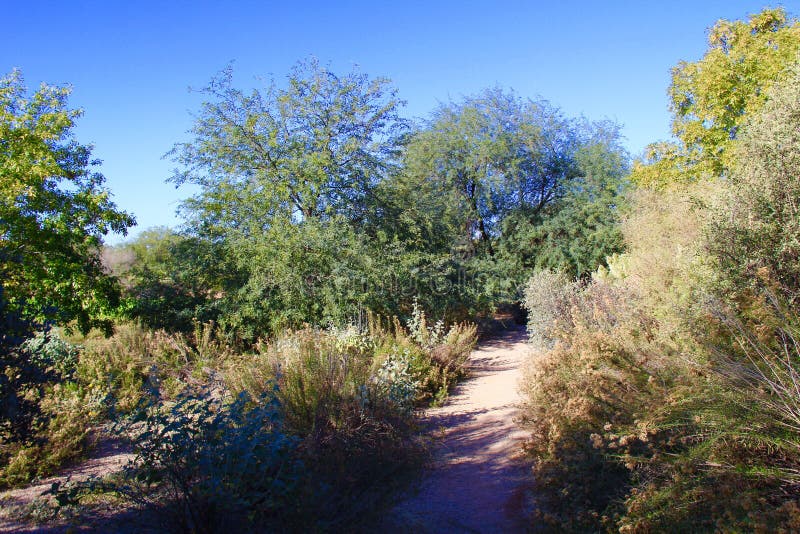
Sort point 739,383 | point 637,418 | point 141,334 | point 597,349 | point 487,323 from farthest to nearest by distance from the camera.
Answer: point 487,323 → point 141,334 → point 597,349 → point 637,418 → point 739,383

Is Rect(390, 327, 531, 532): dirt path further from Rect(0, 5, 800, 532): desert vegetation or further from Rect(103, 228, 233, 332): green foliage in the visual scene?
Rect(103, 228, 233, 332): green foliage

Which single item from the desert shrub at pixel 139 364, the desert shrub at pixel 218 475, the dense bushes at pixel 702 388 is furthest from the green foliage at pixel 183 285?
the desert shrub at pixel 218 475

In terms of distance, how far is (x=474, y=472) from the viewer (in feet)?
17.1

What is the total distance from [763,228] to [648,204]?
32.0ft

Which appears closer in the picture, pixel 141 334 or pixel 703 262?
pixel 703 262

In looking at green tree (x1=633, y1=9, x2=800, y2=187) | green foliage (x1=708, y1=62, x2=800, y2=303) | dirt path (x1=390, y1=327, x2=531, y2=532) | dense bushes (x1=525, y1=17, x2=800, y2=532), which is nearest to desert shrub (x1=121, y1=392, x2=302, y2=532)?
dirt path (x1=390, y1=327, x2=531, y2=532)

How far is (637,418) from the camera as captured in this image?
392cm

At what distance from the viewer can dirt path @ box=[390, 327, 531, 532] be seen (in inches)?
163

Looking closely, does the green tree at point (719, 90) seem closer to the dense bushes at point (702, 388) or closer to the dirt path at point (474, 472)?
the dense bushes at point (702, 388)

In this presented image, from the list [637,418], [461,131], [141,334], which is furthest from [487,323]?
[637,418]

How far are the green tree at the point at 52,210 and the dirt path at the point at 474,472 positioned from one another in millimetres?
5827

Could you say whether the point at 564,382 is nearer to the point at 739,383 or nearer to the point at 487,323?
the point at 739,383

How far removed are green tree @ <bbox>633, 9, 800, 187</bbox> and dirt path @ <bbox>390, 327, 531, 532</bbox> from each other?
843 cm

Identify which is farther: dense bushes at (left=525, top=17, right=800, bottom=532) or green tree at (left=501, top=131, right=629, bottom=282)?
green tree at (left=501, top=131, right=629, bottom=282)
